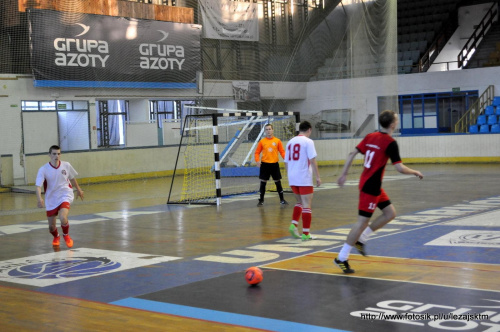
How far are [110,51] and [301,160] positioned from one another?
22153 millimetres

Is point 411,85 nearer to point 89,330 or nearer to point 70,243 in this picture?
point 70,243

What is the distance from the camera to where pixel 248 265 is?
939 centimetres

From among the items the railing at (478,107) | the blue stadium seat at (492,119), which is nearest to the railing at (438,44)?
the railing at (478,107)

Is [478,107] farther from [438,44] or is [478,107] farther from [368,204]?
[368,204]

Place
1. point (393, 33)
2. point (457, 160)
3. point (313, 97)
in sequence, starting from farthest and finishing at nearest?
point (313, 97) → point (457, 160) → point (393, 33)

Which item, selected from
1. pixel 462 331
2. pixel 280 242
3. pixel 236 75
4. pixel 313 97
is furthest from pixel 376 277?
pixel 313 97

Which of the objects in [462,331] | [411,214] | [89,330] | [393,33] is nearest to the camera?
[462,331]

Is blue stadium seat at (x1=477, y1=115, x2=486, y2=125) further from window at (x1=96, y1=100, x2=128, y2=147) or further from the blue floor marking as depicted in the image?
the blue floor marking

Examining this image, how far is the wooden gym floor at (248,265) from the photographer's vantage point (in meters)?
6.57

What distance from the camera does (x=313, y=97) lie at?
3856 cm

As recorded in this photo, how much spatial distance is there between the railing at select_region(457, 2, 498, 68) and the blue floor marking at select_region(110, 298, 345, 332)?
35468mm

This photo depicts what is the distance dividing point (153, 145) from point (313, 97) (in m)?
10.5

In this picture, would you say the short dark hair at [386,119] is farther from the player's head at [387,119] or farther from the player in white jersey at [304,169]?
the player in white jersey at [304,169]

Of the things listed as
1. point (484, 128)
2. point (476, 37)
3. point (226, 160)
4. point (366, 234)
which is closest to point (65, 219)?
point (366, 234)
